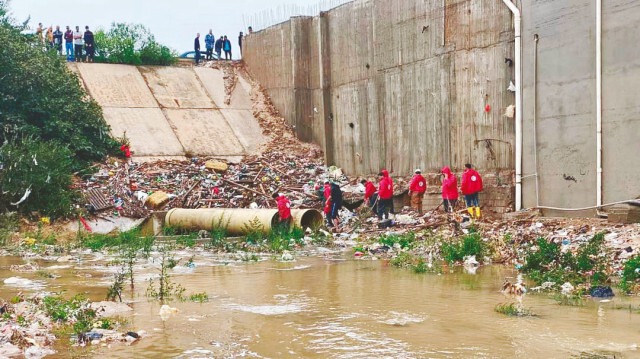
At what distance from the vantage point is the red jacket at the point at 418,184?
16859mm

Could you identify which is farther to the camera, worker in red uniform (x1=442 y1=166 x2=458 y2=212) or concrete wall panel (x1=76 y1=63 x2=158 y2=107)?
concrete wall panel (x1=76 y1=63 x2=158 y2=107)

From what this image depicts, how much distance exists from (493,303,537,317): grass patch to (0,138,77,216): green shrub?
41.0 ft

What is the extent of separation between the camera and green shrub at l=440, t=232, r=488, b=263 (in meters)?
10.5

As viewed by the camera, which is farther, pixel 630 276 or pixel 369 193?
pixel 369 193

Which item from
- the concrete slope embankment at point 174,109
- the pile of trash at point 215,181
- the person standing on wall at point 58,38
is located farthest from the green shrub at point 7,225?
the person standing on wall at point 58,38

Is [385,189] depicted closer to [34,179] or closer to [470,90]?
[470,90]

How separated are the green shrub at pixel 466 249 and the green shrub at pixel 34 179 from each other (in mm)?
10127

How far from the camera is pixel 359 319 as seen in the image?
664cm

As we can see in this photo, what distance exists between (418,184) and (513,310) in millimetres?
10168

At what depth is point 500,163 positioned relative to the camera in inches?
607

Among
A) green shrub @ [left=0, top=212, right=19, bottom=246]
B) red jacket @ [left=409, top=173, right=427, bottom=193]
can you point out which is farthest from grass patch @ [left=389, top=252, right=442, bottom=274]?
green shrub @ [left=0, top=212, right=19, bottom=246]

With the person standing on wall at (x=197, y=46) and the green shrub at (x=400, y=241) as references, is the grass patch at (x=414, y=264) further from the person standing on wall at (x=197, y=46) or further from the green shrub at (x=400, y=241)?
the person standing on wall at (x=197, y=46)

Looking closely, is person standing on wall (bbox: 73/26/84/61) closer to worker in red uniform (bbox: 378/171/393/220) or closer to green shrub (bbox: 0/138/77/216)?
green shrub (bbox: 0/138/77/216)

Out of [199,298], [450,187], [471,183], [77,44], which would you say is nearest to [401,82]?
[450,187]
